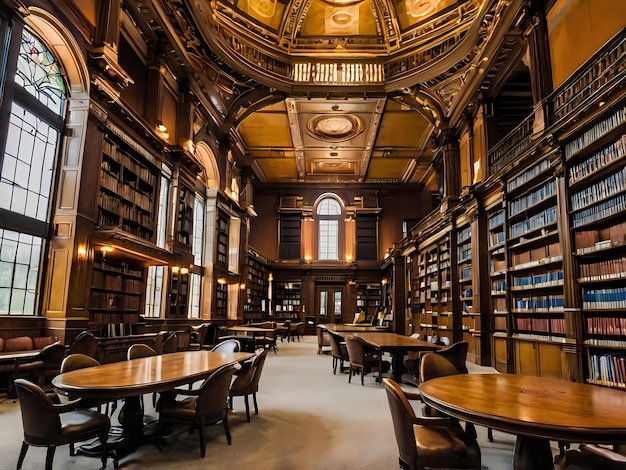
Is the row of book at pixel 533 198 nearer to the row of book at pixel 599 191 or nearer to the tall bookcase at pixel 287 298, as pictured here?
the row of book at pixel 599 191

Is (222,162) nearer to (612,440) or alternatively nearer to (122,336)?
(122,336)

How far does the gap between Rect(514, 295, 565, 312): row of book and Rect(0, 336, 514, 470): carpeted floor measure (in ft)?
8.52

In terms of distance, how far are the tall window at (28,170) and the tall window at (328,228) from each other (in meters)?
14.0

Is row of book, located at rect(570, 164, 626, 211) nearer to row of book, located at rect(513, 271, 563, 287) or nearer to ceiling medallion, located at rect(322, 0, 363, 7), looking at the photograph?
row of book, located at rect(513, 271, 563, 287)

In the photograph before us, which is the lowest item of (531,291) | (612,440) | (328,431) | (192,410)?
(328,431)

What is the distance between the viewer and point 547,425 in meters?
1.69

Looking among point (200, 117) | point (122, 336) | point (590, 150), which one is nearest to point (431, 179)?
point (200, 117)

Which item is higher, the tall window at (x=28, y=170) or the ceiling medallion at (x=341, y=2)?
the ceiling medallion at (x=341, y=2)

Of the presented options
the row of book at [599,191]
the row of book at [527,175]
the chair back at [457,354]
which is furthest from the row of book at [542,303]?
the row of book at [527,175]

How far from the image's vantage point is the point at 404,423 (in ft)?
7.00

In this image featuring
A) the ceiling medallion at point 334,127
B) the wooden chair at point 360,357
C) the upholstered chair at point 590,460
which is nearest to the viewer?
the upholstered chair at point 590,460

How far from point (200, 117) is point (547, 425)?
1102cm

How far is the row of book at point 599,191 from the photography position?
14.2 feet

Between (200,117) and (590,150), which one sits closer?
(590,150)
